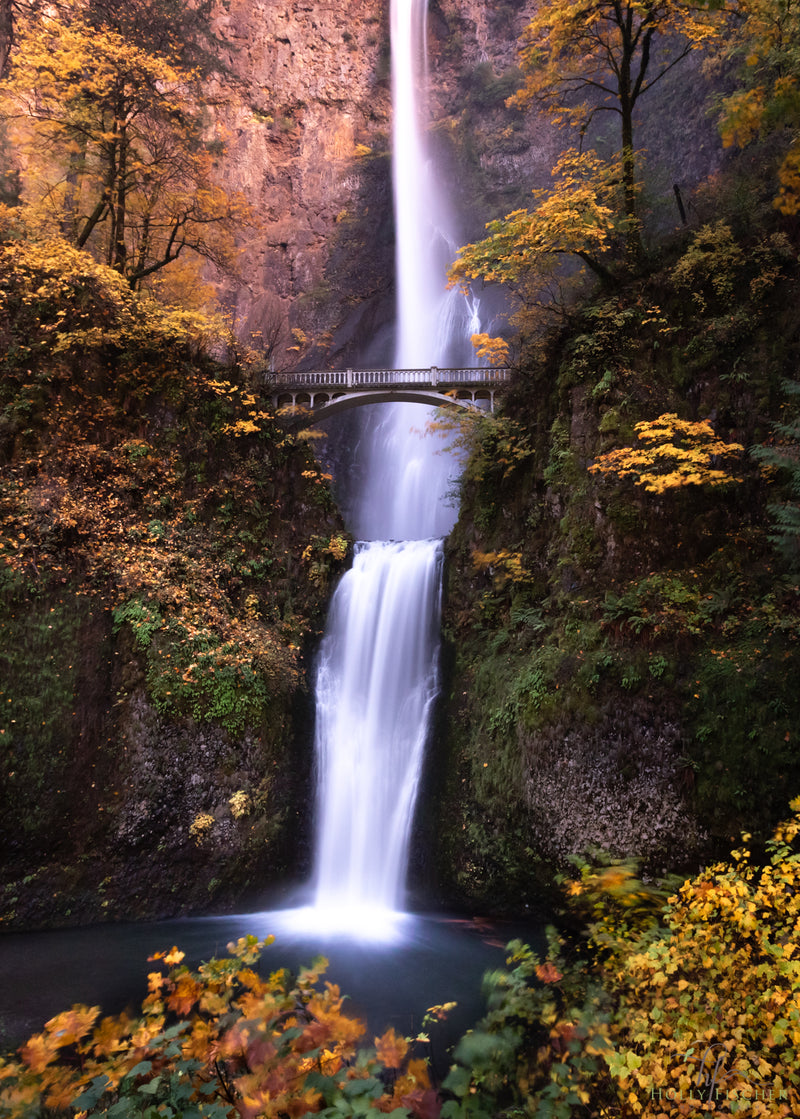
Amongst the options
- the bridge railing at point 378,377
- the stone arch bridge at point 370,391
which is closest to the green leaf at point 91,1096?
Answer: the bridge railing at point 378,377

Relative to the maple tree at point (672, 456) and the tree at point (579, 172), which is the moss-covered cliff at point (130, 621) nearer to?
the tree at point (579, 172)

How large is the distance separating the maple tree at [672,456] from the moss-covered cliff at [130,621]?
7.18 m

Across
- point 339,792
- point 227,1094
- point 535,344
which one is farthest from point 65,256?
point 227,1094

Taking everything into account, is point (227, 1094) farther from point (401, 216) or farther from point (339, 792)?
point (401, 216)

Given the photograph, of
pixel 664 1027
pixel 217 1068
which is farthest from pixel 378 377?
pixel 217 1068

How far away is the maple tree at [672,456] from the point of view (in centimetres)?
806

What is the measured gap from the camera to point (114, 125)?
12922 millimetres

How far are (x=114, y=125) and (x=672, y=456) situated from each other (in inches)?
533

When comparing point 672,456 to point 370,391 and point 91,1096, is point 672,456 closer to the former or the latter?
point 91,1096

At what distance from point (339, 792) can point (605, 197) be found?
12.1 metres

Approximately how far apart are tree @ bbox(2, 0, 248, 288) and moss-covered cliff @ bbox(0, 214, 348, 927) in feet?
8.69

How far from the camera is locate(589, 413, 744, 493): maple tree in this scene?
26.5ft

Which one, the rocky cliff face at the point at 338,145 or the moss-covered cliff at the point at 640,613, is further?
the rocky cliff face at the point at 338,145

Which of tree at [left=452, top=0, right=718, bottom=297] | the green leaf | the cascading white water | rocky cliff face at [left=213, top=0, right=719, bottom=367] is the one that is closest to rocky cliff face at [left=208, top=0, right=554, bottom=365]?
rocky cliff face at [left=213, top=0, right=719, bottom=367]
